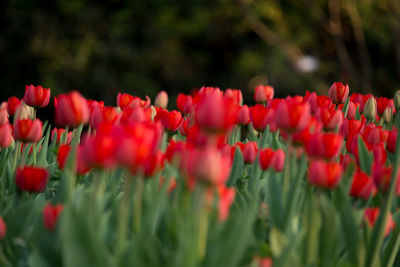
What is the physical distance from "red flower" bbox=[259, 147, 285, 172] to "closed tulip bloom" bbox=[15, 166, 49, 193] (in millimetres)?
564

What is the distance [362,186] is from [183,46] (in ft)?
42.6

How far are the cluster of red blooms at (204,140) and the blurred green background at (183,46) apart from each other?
9386 mm

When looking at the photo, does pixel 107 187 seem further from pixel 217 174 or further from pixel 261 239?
pixel 217 174

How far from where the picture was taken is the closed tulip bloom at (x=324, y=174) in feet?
3.49

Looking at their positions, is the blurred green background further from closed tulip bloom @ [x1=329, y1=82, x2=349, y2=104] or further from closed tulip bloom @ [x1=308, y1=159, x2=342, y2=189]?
closed tulip bloom @ [x1=308, y1=159, x2=342, y2=189]

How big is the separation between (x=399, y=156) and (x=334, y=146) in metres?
0.19

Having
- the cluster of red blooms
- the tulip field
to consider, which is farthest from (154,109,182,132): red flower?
the tulip field

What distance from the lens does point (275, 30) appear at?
11.9 meters

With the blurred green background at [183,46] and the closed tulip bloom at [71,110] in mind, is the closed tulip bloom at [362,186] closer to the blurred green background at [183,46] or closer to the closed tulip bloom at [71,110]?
the closed tulip bloom at [71,110]

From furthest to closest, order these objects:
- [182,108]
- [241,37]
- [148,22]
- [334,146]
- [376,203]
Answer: [241,37] < [148,22] < [182,108] < [376,203] < [334,146]

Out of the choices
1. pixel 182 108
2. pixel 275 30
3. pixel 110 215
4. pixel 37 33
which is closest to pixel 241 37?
pixel 275 30

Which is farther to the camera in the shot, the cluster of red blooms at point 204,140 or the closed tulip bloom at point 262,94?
the closed tulip bloom at point 262,94

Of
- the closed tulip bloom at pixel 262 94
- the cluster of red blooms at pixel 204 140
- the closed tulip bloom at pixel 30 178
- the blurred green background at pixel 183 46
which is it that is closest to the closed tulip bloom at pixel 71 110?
the cluster of red blooms at pixel 204 140

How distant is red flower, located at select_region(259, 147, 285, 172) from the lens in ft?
4.58
